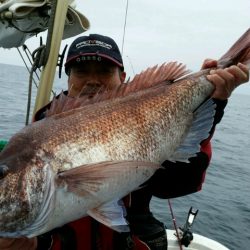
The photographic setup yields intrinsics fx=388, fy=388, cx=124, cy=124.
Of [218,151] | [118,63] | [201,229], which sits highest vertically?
[118,63]

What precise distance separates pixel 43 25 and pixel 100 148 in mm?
2533

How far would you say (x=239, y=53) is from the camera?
2244 millimetres

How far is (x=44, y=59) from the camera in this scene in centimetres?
349

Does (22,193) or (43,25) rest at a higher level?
(43,25)

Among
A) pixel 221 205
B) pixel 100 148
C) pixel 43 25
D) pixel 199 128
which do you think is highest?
pixel 43 25

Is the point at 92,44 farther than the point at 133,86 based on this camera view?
Yes

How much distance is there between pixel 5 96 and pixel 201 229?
26063mm

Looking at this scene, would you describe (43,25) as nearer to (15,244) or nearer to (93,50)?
(93,50)

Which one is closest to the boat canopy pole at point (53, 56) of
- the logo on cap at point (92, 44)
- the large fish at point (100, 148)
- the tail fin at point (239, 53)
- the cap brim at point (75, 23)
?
the cap brim at point (75, 23)

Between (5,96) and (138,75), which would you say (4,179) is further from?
(5,96)

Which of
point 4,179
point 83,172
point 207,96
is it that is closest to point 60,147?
point 83,172

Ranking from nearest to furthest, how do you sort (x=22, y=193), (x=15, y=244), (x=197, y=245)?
(x=22, y=193) < (x=15, y=244) < (x=197, y=245)

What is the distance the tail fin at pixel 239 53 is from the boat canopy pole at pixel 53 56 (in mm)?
1662

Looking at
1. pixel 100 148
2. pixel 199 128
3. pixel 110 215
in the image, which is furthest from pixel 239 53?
pixel 110 215
